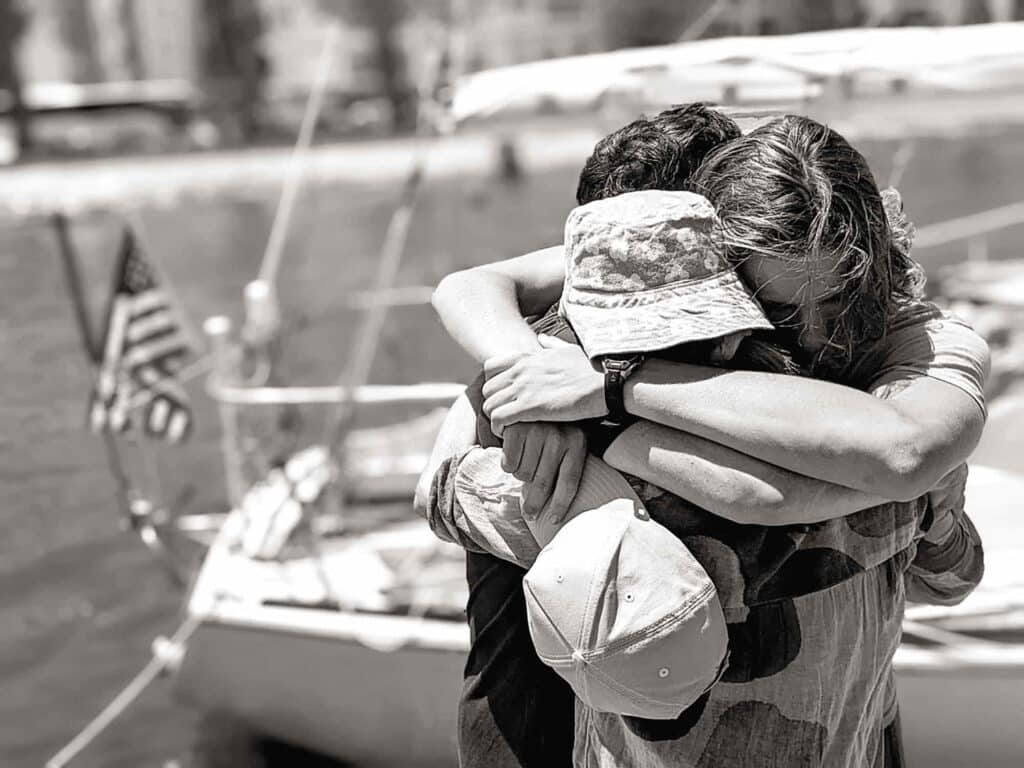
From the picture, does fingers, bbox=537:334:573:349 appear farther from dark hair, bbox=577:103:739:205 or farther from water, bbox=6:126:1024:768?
water, bbox=6:126:1024:768

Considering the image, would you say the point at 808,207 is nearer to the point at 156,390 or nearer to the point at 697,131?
the point at 697,131

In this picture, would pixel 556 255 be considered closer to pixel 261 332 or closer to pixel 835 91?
pixel 835 91

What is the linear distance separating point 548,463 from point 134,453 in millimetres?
7903

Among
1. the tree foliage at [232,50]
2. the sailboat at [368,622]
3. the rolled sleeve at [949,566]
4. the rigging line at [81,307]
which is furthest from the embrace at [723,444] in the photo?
the tree foliage at [232,50]

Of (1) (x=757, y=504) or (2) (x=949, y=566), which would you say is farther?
(2) (x=949, y=566)

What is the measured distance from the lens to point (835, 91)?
3.54m

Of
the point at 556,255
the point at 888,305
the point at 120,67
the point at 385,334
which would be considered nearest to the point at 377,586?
the point at 556,255

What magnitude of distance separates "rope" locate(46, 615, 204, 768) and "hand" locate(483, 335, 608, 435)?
11.0ft

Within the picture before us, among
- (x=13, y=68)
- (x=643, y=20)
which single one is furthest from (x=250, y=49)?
(x=643, y=20)

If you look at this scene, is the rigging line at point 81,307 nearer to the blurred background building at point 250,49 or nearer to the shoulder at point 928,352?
the shoulder at point 928,352

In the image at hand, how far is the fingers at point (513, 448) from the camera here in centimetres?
110

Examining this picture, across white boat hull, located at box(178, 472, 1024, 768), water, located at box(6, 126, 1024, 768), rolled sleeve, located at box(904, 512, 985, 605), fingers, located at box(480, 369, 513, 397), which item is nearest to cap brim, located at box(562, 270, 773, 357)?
fingers, located at box(480, 369, 513, 397)

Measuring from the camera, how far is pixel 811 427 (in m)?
1.00

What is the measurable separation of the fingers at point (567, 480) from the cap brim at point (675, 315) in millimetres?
92
